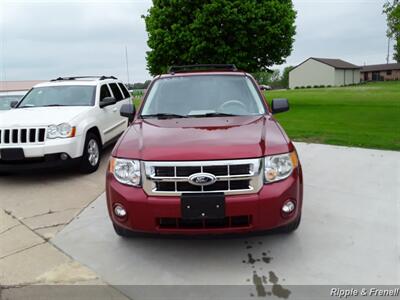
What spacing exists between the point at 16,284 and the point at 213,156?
194 centimetres

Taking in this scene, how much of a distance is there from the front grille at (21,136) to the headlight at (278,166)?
12.6ft

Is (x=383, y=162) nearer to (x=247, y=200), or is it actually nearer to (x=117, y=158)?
(x=247, y=200)

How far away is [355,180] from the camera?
200 inches

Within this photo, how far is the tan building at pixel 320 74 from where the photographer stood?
73.4 metres

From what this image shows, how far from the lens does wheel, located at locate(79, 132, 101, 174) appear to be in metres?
5.84

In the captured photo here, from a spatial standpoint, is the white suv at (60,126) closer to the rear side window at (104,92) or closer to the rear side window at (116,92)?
the rear side window at (104,92)

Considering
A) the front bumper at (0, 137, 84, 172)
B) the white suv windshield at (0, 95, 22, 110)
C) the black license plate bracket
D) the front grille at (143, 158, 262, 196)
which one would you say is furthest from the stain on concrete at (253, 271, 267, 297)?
the white suv windshield at (0, 95, 22, 110)

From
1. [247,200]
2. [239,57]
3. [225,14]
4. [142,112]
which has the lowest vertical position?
[247,200]

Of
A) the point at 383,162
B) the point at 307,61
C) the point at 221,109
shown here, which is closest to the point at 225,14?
the point at 383,162

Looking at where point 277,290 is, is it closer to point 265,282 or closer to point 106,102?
point 265,282

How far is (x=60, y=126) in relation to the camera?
17.8ft

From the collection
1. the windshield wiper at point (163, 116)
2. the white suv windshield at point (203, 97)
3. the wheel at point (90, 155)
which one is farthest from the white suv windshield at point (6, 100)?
the windshield wiper at point (163, 116)

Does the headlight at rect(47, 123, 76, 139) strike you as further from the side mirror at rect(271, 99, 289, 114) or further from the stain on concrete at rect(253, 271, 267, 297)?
the stain on concrete at rect(253, 271, 267, 297)

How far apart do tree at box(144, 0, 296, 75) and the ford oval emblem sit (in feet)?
44.4
